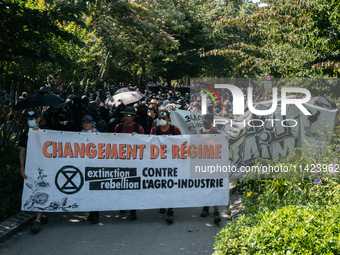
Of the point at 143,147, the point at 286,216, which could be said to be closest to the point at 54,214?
the point at 143,147

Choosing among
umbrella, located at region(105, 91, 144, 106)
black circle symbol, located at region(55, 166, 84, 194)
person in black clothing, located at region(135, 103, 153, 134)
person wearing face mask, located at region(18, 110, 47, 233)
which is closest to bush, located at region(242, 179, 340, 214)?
black circle symbol, located at region(55, 166, 84, 194)

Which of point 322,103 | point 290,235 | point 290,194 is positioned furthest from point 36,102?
point 322,103

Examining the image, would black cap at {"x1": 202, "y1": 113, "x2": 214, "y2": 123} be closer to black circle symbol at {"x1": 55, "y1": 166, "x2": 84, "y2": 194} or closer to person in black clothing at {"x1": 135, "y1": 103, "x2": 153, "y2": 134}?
person in black clothing at {"x1": 135, "y1": 103, "x2": 153, "y2": 134}

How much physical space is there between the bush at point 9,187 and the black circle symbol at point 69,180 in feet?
3.00

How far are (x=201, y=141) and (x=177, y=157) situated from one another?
0.53 metres

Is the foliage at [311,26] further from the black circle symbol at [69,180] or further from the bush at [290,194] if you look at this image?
the black circle symbol at [69,180]

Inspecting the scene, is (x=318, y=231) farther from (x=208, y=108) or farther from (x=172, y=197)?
(x=208, y=108)

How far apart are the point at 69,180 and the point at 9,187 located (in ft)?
→ 4.05

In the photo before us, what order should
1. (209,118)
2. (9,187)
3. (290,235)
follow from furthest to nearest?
(209,118) → (9,187) → (290,235)

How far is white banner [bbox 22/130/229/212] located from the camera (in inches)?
241

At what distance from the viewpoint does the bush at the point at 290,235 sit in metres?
3.12

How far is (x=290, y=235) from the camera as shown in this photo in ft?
10.7

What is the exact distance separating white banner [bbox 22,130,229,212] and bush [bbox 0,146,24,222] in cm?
42

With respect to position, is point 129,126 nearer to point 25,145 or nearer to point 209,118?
point 25,145
